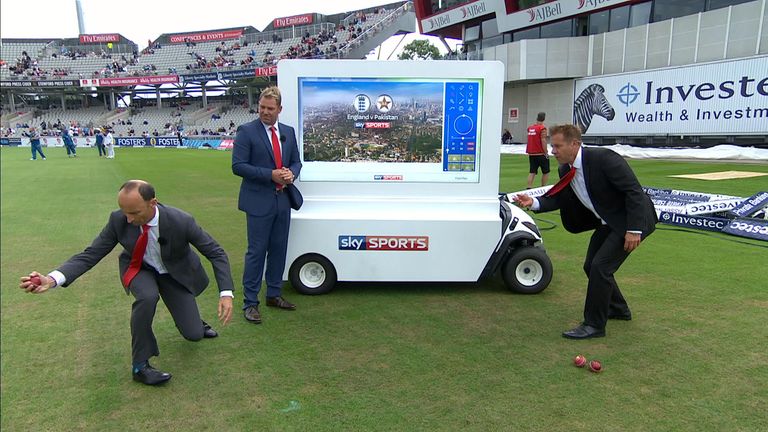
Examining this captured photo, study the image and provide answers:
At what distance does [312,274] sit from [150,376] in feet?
6.51

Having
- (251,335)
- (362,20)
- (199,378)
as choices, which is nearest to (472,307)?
(251,335)

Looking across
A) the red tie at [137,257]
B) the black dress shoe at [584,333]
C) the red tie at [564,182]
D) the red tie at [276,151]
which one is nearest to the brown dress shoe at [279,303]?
the red tie at [276,151]

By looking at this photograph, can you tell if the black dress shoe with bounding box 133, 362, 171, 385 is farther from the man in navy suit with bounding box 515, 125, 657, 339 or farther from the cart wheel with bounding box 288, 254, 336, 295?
the man in navy suit with bounding box 515, 125, 657, 339

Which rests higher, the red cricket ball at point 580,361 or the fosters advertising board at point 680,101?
the fosters advertising board at point 680,101

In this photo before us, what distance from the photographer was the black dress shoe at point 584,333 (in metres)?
3.90

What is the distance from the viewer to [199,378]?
3332 mm

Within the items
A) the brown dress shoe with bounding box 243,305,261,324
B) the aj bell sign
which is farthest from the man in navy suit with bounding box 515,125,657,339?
the aj bell sign

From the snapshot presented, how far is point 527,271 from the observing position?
4977 millimetres

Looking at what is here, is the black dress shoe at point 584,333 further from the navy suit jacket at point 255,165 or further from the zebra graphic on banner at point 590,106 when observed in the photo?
the zebra graphic on banner at point 590,106

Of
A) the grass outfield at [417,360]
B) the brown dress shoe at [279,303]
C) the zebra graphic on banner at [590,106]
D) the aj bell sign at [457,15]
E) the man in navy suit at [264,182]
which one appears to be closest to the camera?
the grass outfield at [417,360]

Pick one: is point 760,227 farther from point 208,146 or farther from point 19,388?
point 208,146

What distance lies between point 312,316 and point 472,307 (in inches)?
58.8

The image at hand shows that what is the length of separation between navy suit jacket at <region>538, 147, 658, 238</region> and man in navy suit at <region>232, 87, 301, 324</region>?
2454 mm

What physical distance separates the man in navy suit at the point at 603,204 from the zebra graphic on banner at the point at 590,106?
1054 inches
